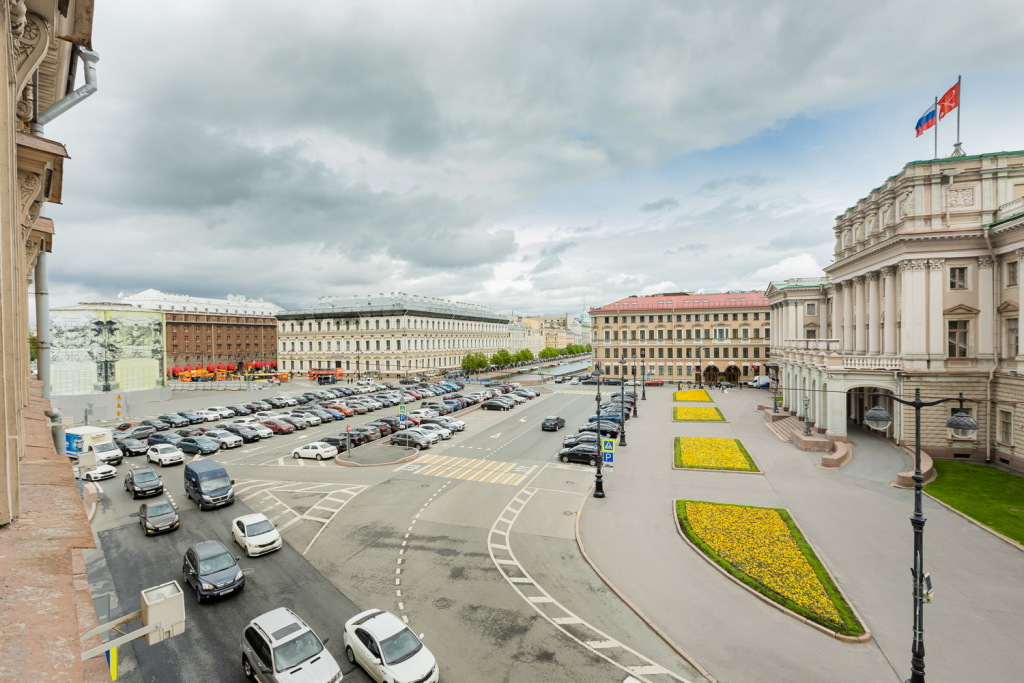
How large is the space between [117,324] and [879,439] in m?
96.5

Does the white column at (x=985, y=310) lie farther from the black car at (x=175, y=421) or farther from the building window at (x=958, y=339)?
the black car at (x=175, y=421)

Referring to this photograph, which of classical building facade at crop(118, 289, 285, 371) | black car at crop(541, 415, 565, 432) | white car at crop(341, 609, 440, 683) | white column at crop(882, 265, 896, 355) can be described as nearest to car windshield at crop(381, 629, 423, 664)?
white car at crop(341, 609, 440, 683)

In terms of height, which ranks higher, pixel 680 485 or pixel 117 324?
pixel 117 324

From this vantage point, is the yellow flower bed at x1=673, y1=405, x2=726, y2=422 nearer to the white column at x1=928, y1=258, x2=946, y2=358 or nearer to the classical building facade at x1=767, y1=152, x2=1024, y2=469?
the classical building facade at x1=767, y1=152, x2=1024, y2=469

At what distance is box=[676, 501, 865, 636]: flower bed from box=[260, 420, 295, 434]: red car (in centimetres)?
3726

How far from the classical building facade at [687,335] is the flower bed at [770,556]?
6202 cm

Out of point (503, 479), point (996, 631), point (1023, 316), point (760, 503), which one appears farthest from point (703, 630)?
point (1023, 316)

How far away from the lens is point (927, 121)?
111 feet

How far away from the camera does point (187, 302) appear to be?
139 m

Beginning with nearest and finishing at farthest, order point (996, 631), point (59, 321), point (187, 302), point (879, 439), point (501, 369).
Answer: point (996, 631), point (879, 439), point (59, 321), point (501, 369), point (187, 302)

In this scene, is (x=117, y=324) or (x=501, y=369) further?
(x=501, y=369)

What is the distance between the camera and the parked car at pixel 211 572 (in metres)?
16.7

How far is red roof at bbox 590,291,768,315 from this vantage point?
296 ft

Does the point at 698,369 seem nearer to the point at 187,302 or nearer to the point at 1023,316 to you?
the point at 1023,316
